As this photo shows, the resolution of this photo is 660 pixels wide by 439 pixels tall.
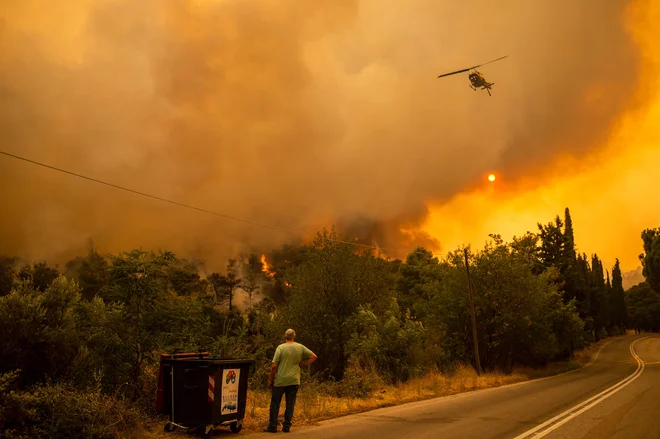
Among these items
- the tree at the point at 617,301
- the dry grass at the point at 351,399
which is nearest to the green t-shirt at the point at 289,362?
the dry grass at the point at 351,399

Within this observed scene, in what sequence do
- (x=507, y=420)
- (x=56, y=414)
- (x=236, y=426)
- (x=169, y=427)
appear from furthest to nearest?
(x=507, y=420) < (x=236, y=426) < (x=169, y=427) < (x=56, y=414)

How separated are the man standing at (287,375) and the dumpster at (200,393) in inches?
23.8

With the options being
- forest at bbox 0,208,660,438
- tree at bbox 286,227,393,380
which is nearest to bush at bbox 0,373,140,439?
forest at bbox 0,208,660,438

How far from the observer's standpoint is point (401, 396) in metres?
13.6

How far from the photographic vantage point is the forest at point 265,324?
280 inches

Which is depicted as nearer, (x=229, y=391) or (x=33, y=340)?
(x=229, y=391)

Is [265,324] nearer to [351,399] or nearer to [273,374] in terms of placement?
[351,399]

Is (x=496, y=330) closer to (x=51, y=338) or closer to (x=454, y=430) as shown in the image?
(x=454, y=430)

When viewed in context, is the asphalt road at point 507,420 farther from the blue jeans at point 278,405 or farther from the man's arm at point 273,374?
the man's arm at point 273,374

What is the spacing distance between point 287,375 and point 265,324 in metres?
19.0

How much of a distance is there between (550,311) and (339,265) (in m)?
20.4

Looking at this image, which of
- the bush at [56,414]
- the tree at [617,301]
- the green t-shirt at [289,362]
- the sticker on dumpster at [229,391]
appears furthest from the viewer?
the tree at [617,301]

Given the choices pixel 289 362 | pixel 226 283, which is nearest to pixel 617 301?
pixel 226 283

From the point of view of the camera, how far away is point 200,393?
6809 millimetres
